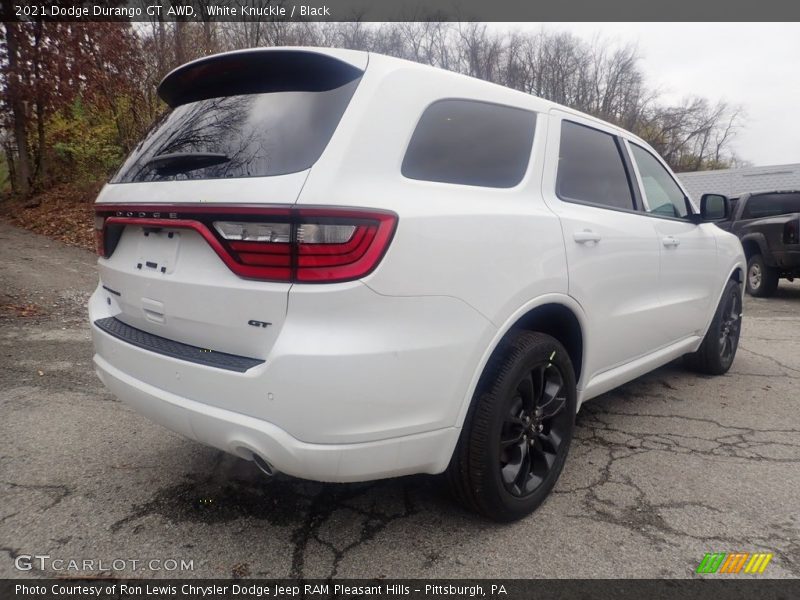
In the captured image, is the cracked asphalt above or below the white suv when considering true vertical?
below

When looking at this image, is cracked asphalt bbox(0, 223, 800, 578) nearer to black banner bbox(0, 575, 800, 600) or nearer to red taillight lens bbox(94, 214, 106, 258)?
black banner bbox(0, 575, 800, 600)

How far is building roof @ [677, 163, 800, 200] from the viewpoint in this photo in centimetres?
2042

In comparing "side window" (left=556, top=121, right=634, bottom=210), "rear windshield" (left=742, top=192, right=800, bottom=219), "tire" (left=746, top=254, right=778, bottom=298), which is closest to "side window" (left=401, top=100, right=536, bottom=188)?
"side window" (left=556, top=121, right=634, bottom=210)

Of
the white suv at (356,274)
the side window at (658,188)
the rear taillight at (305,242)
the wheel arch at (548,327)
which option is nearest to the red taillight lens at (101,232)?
the white suv at (356,274)

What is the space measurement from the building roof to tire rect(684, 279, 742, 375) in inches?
694

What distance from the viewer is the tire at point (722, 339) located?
440 centimetres

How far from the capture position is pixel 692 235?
3850mm

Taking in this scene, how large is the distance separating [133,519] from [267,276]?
1.33 meters

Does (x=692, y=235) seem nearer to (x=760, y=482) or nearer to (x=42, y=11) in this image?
(x=760, y=482)

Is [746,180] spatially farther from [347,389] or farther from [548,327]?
[347,389]

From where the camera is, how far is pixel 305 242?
69.4 inches

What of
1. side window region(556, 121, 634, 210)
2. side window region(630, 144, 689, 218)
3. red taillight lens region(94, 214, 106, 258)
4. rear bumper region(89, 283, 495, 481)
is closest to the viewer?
rear bumper region(89, 283, 495, 481)

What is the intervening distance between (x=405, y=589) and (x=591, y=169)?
7.29ft

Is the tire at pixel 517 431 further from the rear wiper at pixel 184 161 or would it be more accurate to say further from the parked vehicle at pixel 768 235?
the parked vehicle at pixel 768 235
